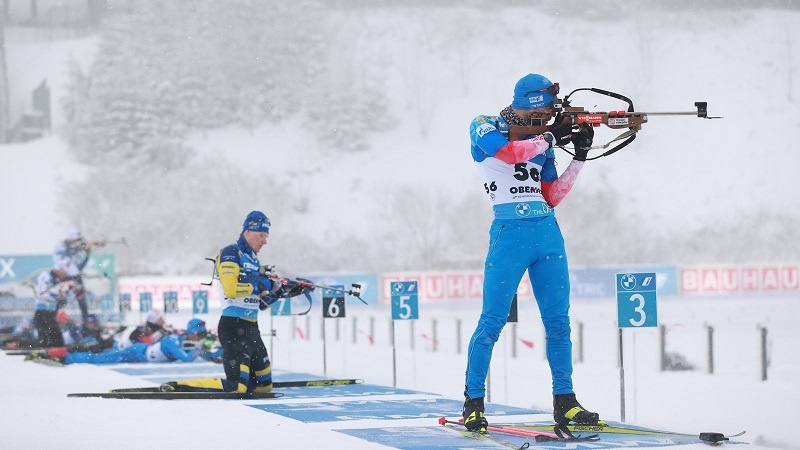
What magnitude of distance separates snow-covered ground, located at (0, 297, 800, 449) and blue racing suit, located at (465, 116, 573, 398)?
3.34ft

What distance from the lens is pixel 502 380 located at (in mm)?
15414

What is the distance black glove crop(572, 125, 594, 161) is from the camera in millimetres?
7484

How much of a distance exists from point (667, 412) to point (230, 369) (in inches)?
164

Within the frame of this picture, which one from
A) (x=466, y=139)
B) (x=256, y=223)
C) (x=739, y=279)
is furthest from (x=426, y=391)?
(x=466, y=139)

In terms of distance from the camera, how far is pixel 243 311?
39.8 ft

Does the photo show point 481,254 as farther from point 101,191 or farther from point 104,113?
point 104,113

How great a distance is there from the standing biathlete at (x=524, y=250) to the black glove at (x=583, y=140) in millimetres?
54

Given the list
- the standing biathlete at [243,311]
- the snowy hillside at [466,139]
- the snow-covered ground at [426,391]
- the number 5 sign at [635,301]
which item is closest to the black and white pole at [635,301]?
the number 5 sign at [635,301]

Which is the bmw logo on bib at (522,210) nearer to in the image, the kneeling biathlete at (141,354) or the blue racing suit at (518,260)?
the blue racing suit at (518,260)

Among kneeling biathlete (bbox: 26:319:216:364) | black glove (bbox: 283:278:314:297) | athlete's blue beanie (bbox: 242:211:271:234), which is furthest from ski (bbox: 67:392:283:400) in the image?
kneeling biathlete (bbox: 26:319:216:364)

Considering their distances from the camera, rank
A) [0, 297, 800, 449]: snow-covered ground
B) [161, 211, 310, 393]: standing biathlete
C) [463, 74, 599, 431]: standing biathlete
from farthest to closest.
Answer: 1. [161, 211, 310, 393]: standing biathlete
2. [0, 297, 800, 449]: snow-covered ground
3. [463, 74, 599, 431]: standing biathlete

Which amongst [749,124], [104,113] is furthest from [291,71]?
[749,124]

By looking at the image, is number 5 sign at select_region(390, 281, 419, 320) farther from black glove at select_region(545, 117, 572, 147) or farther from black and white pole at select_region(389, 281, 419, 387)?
black glove at select_region(545, 117, 572, 147)

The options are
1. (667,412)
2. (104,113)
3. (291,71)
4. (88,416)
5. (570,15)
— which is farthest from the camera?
(570,15)
